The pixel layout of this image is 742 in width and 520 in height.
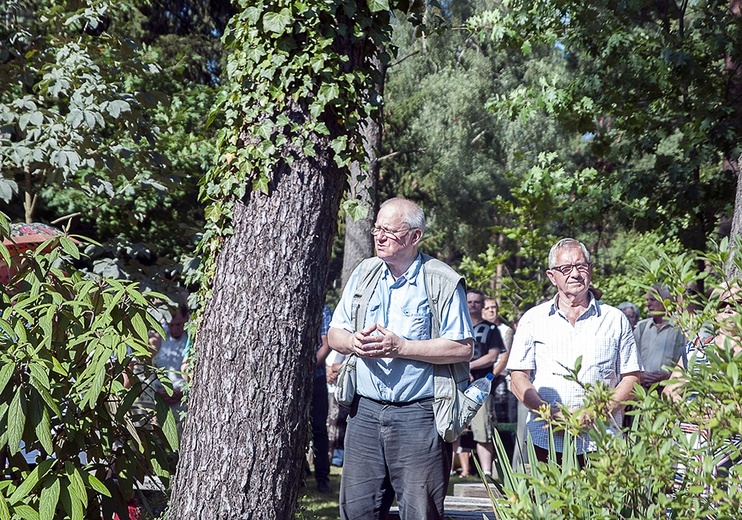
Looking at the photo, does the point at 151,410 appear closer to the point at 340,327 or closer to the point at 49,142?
the point at 340,327

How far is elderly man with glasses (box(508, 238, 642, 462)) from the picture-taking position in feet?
14.8

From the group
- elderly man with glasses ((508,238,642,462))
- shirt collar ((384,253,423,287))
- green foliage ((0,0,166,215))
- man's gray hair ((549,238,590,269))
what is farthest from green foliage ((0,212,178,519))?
green foliage ((0,0,166,215))

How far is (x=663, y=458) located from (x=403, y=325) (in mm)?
1817

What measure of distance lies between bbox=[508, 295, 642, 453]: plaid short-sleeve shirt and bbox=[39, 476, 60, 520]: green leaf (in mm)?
2332

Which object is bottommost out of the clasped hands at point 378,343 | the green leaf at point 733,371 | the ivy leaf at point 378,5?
the green leaf at point 733,371

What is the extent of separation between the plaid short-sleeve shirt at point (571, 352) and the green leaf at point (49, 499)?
7.65 feet

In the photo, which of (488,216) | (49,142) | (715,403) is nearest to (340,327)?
(715,403)

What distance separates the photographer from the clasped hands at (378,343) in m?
3.92

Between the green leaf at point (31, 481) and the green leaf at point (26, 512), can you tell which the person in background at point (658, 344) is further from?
the green leaf at point (26, 512)

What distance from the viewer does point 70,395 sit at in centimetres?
373

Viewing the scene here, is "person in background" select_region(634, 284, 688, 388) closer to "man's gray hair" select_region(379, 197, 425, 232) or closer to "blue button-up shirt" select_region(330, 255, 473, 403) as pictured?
"blue button-up shirt" select_region(330, 255, 473, 403)

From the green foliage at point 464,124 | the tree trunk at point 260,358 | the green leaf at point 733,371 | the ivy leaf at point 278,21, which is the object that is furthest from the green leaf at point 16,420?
the green foliage at point 464,124

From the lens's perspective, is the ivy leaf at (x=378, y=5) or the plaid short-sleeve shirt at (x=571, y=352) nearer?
the ivy leaf at (x=378, y=5)

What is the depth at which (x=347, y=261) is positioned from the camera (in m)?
11.8
